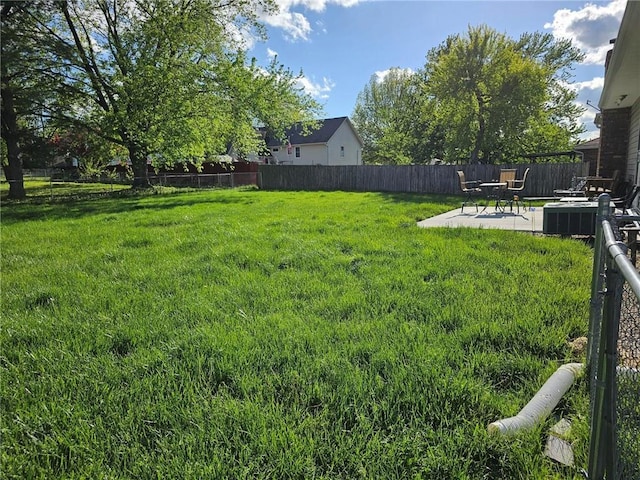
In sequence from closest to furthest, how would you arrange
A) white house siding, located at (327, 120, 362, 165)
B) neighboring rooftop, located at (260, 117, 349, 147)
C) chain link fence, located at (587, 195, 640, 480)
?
chain link fence, located at (587, 195, 640, 480), neighboring rooftop, located at (260, 117, 349, 147), white house siding, located at (327, 120, 362, 165)

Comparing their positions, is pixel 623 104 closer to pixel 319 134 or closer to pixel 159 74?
pixel 159 74

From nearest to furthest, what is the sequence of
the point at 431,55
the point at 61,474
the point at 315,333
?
1. the point at 61,474
2. the point at 315,333
3. the point at 431,55

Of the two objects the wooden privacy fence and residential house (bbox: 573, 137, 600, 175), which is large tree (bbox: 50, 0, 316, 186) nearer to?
the wooden privacy fence

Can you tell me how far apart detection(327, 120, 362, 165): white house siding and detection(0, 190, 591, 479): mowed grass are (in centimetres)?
2979

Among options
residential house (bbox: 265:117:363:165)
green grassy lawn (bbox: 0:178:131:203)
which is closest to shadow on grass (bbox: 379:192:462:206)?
green grassy lawn (bbox: 0:178:131:203)

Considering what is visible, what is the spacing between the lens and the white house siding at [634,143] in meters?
7.80

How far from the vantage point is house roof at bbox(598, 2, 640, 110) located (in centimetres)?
391

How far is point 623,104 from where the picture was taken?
8875 millimetres

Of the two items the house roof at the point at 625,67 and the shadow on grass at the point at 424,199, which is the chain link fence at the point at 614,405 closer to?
the house roof at the point at 625,67

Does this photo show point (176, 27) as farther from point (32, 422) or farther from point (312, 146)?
point (312, 146)

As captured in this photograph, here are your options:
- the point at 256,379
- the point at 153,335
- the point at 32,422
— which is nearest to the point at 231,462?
the point at 256,379

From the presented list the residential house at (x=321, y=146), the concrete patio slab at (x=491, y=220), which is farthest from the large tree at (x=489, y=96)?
the concrete patio slab at (x=491, y=220)

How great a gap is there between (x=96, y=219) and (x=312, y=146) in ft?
86.2

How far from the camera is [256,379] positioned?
6.88ft
